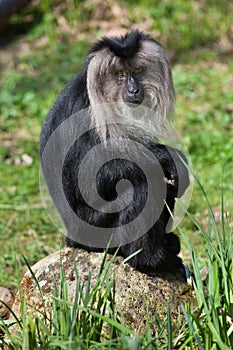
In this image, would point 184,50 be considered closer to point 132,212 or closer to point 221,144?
point 221,144

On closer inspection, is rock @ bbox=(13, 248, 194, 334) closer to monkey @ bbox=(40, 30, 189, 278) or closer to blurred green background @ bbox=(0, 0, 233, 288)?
monkey @ bbox=(40, 30, 189, 278)

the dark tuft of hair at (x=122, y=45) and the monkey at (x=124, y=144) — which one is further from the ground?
the dark tuft of hair at (x=122, y=45)

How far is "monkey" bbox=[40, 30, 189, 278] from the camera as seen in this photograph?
3.72 meters

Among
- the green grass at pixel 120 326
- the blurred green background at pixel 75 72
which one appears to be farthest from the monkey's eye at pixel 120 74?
the blurred green background at pixel 75 72

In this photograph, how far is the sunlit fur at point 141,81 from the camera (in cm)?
383

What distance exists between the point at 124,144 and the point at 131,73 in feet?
1.59

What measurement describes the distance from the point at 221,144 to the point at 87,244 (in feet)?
9.98

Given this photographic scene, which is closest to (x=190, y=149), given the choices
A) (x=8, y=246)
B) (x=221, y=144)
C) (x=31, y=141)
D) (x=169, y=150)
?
(x=221, y=144)

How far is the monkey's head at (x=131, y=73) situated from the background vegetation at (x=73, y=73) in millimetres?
1318

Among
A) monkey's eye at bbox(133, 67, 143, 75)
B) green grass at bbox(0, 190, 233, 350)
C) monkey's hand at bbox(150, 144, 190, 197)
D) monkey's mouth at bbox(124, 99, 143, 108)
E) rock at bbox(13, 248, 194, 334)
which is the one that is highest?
monkey's eye at bbox(133, 67, 143, 75)

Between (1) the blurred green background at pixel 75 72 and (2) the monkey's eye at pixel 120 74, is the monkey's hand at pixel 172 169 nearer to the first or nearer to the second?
(2) the monkey's eye at pixel 120 74

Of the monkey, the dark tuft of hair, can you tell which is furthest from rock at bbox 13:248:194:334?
the dark tuft of hair

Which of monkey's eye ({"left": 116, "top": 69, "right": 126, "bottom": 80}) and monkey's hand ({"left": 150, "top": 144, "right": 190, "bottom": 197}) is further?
monkey's eye ({"left": 116, "top": 69, "right": 126, "bottom": 80})

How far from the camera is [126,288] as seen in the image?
139 inches
